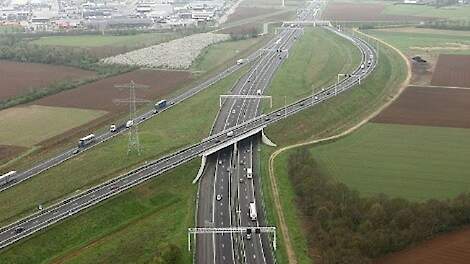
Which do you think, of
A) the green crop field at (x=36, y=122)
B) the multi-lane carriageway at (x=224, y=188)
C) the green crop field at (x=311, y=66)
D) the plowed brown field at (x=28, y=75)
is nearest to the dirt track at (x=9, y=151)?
the green crop field at (x=36, y=122)

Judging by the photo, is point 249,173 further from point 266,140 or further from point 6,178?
point 6,178

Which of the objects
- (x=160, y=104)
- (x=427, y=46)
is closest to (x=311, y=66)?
(x=427, y=46)

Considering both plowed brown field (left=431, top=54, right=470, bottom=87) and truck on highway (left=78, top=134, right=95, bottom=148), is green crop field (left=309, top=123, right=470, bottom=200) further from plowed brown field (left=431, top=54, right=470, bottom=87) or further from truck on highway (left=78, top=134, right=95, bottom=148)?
truck on highway (left=78, top=134, right=95, bottom=148)

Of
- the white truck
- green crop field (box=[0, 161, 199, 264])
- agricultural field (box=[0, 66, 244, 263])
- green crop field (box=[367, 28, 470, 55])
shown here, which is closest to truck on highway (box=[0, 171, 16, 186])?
agricultural field (box=[0, 66, 244, 263])

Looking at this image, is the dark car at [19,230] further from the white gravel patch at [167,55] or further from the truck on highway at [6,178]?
the white gravel patch at [167,55]

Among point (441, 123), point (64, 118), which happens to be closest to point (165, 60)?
point (64, 118)

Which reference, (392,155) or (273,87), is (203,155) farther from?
(273,87)
